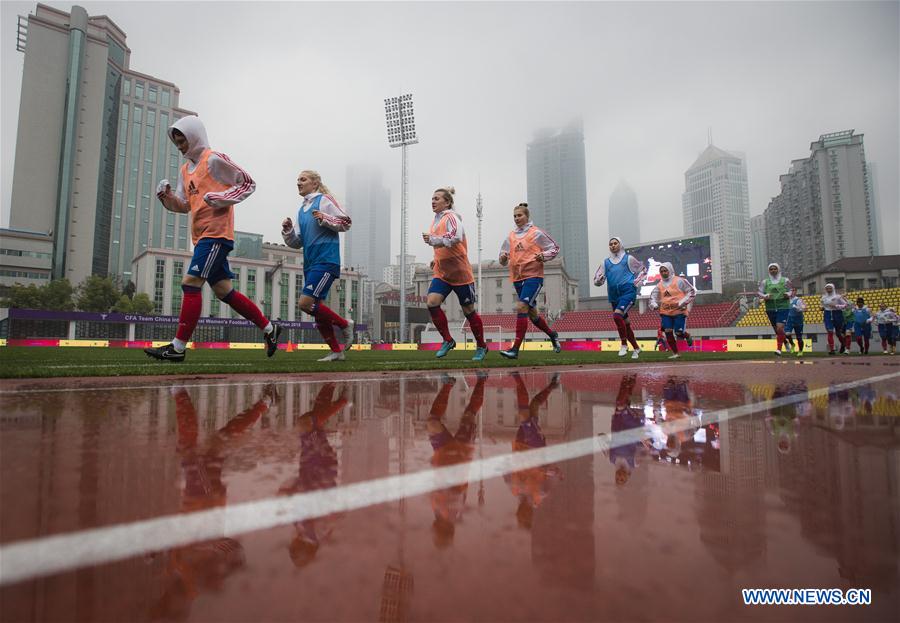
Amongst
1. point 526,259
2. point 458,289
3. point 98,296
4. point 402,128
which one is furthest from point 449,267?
point 98,296

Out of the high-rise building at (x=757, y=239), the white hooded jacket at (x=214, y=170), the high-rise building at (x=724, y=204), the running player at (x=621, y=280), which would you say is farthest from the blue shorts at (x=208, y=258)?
the high-rise building at (x=757, y=239)

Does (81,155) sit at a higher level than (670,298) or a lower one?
higher

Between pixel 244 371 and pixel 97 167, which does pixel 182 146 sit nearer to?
pixel 244 371

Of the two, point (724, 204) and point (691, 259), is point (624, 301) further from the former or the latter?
point (724, 204)

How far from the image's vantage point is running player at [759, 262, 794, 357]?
876 cm

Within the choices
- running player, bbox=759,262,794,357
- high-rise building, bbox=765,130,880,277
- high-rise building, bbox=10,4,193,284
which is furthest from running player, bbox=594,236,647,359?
high-rise building, bbox=765,130,880,277

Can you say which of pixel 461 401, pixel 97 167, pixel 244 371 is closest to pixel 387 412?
pixel 461 401

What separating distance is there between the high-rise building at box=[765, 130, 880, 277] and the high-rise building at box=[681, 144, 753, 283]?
12.2m

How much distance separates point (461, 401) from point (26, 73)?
3508 inches

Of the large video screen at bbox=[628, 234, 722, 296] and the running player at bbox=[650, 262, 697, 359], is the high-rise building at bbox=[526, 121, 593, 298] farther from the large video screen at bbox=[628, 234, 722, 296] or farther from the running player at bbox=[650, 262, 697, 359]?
the running player at bbox=[650, 262, 697, 359]

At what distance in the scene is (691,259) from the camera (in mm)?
30203

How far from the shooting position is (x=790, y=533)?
24.9 inches

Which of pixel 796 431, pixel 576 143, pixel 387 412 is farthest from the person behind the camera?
pixel 576 143

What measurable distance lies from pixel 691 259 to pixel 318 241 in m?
31.1
